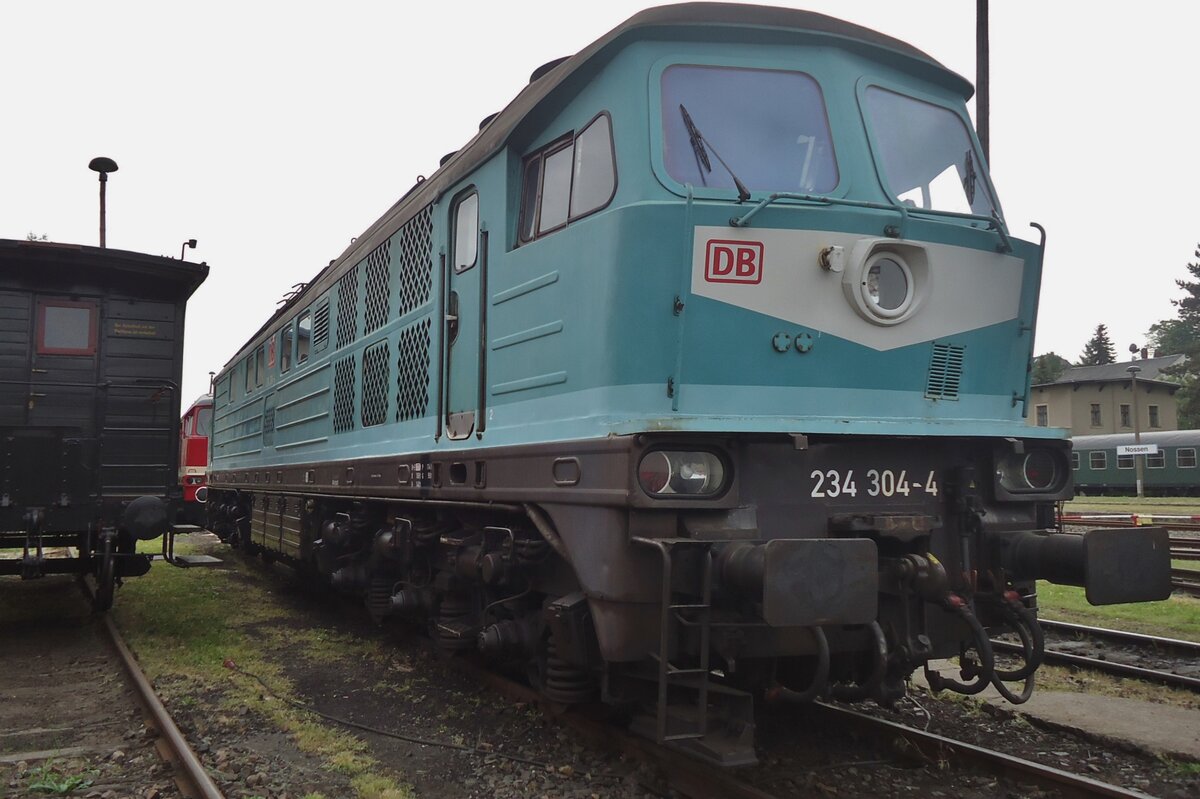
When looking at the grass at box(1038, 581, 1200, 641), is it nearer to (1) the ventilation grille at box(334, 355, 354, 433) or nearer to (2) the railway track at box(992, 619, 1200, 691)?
(2) the railway track at box(992, 619, 1200, 691)

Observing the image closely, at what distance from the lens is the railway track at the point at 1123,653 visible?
6.41 metres

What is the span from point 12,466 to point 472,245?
4.80 metres

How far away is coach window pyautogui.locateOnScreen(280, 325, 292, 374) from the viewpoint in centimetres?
1010

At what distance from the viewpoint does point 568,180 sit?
177 inches

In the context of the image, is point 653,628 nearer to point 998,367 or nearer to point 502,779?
point 502,779

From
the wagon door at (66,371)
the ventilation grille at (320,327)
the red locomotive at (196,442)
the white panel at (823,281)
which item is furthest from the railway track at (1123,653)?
the red locomotive at (196,442)

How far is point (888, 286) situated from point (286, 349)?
7.67 metres

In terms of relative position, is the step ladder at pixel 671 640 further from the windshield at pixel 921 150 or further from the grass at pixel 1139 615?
the grass at pixel 1139 615

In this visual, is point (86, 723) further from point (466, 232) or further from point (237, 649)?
point (466, 232)

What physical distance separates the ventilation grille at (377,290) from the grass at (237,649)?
8.42 ft

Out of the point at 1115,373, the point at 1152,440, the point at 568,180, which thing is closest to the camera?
the point at 568,180

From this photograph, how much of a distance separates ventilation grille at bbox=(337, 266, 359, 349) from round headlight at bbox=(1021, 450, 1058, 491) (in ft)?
16.8

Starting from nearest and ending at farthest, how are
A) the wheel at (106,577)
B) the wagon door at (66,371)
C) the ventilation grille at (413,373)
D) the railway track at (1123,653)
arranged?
the ventilation grille at (413,373)
the railway track at (1123,653)
the wheel at (106,577)
the wagon door at (66,371)

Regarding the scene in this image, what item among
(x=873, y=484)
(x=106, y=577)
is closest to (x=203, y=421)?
(x=106, y=577)
